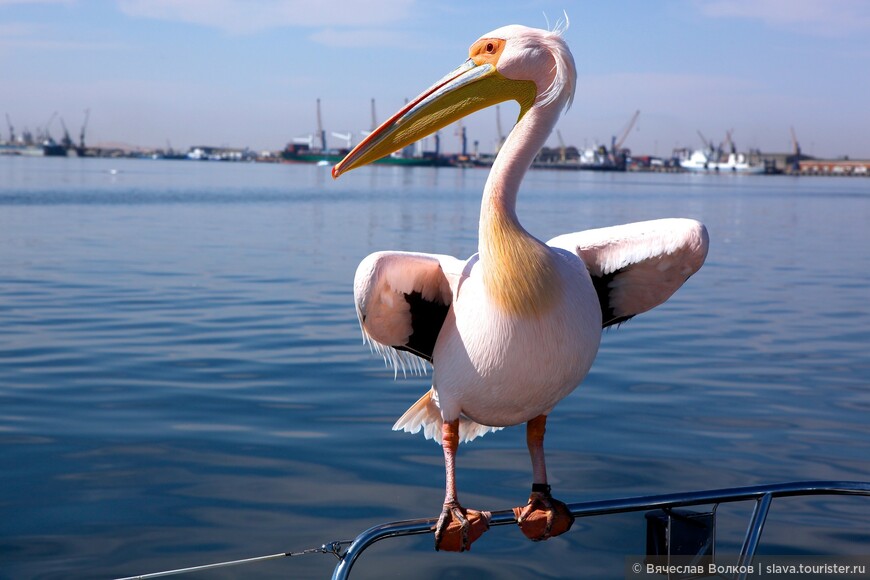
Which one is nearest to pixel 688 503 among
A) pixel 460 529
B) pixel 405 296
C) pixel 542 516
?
pixel 542 516

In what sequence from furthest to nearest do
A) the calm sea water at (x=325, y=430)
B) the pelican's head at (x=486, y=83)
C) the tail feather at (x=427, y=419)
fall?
the calm sea water at (x=325, y=430) < the tail feather at (x=427, y=419) < the pelican's head at (x=486, y=83)

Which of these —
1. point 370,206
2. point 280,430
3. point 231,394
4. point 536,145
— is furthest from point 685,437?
point 370,206

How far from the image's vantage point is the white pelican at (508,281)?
2383mm

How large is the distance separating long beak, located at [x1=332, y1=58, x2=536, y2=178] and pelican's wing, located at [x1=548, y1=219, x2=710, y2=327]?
43 centimetres

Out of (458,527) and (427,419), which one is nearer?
(458,527)

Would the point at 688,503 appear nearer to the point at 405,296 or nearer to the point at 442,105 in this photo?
the point at 405,296

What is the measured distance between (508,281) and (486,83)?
21.0 inches

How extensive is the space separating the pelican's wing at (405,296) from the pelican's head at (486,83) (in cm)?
29

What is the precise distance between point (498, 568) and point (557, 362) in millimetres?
2410

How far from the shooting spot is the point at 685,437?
6.20 m

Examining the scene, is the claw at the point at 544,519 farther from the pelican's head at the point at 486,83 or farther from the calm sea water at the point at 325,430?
the calm sea water at the point at 325,430

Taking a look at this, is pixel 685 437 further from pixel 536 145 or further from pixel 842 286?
pixel 842 286

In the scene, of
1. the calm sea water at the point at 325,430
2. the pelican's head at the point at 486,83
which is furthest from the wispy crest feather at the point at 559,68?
the calm sea water at the point at 325,430

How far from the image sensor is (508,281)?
2.38m
